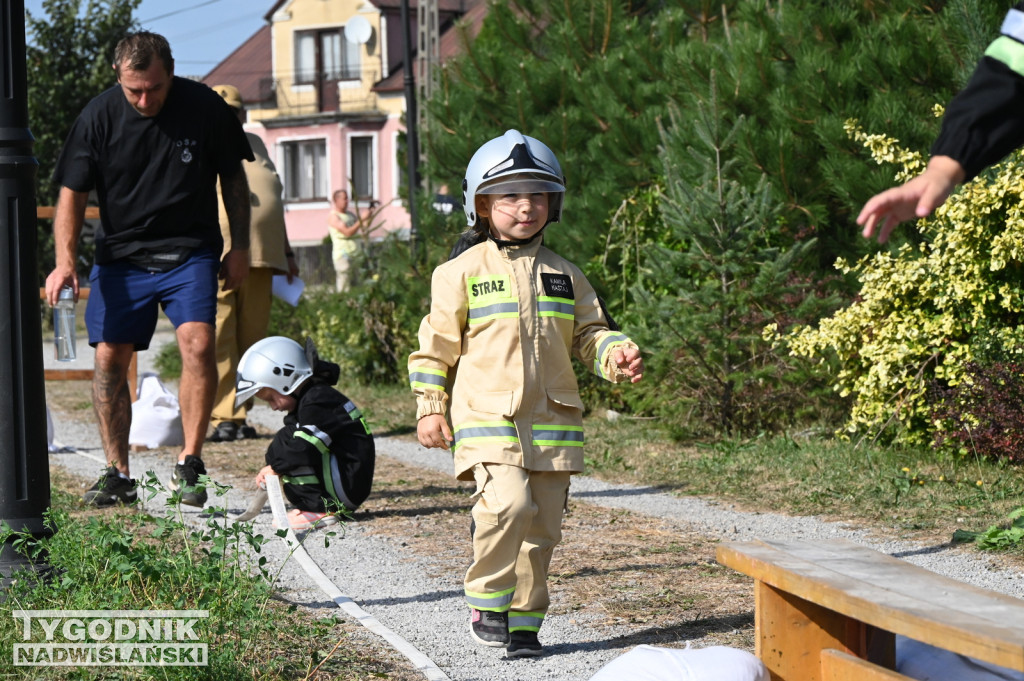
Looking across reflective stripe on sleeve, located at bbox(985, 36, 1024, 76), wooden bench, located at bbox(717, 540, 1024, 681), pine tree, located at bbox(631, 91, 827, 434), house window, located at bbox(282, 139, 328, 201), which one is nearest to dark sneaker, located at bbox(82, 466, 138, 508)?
pine tree, located at bbox(631, 91, 827, 434)

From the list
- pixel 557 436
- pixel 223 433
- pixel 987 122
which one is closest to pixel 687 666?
pixel 557 436

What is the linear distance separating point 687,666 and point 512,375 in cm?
126

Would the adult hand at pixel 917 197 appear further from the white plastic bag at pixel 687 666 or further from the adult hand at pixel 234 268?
the adult hand at pixel 234 268

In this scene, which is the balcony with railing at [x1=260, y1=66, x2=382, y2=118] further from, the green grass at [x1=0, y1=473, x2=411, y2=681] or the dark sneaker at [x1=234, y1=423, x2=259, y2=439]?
the green grass at [x1=0, y1=473, x2=411, y2=681]

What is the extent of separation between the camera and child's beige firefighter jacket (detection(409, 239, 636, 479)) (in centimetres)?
419

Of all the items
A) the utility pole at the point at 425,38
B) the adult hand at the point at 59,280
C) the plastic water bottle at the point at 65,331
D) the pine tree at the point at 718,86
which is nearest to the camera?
the adult hand at the point at 59,280

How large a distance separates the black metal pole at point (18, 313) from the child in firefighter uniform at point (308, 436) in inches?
61.5

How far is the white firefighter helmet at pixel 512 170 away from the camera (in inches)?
169

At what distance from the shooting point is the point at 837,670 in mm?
3131

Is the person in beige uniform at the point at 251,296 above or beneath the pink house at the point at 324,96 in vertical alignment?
beneath

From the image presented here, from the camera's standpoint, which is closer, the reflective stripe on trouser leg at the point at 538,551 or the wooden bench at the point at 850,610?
the wooden bench at the point at 850,610

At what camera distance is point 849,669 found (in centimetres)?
307

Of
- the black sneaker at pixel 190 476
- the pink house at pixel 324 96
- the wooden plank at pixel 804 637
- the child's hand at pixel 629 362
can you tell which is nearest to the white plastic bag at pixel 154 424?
the black sneaker at pixel 190 476

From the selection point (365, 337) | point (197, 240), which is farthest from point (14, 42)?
point (365, 337)
